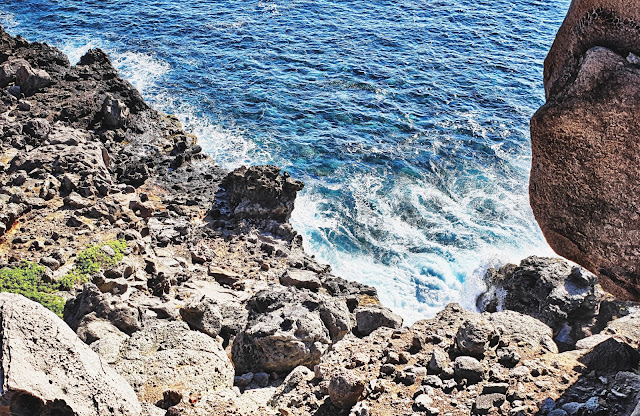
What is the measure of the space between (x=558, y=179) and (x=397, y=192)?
19746 mm

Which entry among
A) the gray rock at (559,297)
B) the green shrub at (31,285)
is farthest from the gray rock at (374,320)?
the green shrub at (31,285)

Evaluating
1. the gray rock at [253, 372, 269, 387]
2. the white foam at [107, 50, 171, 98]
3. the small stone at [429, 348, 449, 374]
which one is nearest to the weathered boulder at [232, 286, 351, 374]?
the gray rock at [253, 372, 269, 387]

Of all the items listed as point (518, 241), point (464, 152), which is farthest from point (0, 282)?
point (464, 152)

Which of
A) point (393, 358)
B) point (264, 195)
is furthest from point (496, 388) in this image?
point (264, 195)

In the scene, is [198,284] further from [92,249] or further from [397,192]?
[397,192]

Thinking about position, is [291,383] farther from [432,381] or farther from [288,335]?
[432,381]

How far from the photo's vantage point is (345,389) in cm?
1195

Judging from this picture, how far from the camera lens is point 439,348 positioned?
1402 cm

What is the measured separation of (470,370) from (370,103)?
27.6 m

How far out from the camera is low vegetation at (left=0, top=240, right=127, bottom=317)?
17.4 meters

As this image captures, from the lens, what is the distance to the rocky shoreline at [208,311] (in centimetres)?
1141

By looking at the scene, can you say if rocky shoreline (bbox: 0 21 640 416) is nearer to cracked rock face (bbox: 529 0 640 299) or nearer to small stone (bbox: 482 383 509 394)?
small stone (bbox: 482 383 509 394)

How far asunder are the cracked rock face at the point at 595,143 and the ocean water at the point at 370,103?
13.6m

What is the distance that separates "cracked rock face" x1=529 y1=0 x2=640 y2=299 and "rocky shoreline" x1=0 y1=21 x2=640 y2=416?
284cm
